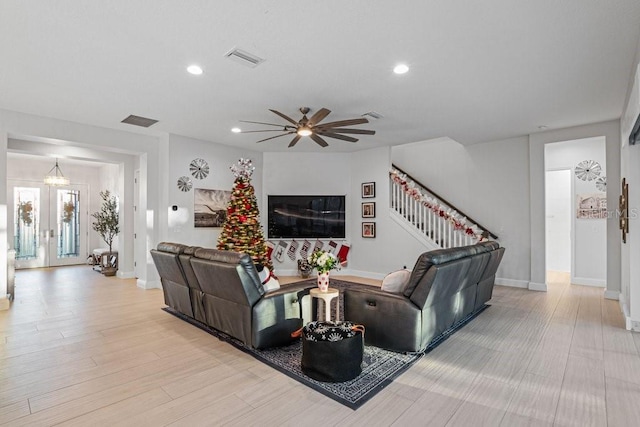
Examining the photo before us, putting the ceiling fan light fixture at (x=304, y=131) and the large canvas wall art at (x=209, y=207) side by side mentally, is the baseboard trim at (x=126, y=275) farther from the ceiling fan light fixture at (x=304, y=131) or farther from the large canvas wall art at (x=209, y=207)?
the ceiling fan light fixture at (x=304, y=131)

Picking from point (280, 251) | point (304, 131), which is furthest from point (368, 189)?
point (304, 131)

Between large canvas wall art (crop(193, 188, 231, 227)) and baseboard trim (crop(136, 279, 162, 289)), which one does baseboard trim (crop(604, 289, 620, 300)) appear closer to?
large canvas wall art (crop(193, 188, 231, 227))

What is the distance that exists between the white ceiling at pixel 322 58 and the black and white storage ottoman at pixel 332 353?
98.7 inches

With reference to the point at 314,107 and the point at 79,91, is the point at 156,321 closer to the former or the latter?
the point at 79,91

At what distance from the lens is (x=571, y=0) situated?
2398mm

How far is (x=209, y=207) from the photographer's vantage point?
22.6 ft

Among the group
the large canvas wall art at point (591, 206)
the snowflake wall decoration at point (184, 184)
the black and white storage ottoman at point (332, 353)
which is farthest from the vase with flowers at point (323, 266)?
the large canvas wall art at point (591, 206)

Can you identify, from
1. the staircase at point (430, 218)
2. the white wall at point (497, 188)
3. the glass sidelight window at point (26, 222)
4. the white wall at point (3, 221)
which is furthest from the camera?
the glass sidelight window at point (26, 222)

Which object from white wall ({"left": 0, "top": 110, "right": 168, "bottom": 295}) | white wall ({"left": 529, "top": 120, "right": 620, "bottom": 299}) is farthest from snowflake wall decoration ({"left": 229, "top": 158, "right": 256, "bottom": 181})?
white wall ({"left": 529, "top": 120, "right": 620, "bottom": 299})

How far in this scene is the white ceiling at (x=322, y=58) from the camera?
253cm

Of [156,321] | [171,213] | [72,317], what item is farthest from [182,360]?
[171,213]

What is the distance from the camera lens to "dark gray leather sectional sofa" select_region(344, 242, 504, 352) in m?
3.10

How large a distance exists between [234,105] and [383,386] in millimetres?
3920

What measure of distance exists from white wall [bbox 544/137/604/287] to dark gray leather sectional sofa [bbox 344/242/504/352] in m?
4.46
